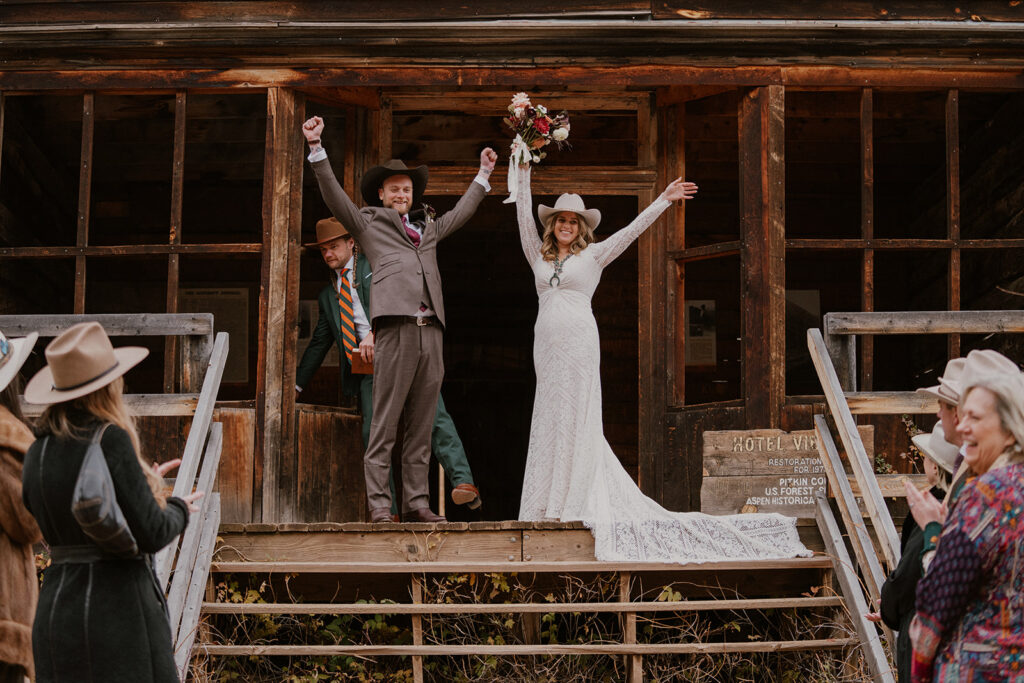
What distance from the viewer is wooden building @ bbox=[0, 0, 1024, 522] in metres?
7.03

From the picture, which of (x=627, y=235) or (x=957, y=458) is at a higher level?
(x=627, y=235)

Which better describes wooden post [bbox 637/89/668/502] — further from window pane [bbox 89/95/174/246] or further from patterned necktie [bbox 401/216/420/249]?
window pane [bbox 89/95/174/246]

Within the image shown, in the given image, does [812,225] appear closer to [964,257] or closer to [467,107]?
[964,257]

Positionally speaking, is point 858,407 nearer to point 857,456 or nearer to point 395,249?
point 857,456

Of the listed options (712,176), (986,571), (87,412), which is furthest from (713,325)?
(87,412)

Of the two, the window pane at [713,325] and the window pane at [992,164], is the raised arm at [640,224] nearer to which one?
the window pane at [992,164]

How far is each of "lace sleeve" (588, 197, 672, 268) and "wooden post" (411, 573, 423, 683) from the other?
6.46 ft

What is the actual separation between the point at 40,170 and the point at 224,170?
1.29 meters

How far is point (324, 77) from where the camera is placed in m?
7.19

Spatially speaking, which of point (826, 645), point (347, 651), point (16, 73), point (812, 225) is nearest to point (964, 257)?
point (812, 225)

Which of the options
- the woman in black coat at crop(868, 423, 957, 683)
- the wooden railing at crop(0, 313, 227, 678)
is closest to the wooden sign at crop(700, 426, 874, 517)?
the woman in black coat at crop(868, 423, 957, 683)

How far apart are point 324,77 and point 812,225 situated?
454 centimetres

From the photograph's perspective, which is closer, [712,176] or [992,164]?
[992,164]

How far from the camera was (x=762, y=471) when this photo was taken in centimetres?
661
